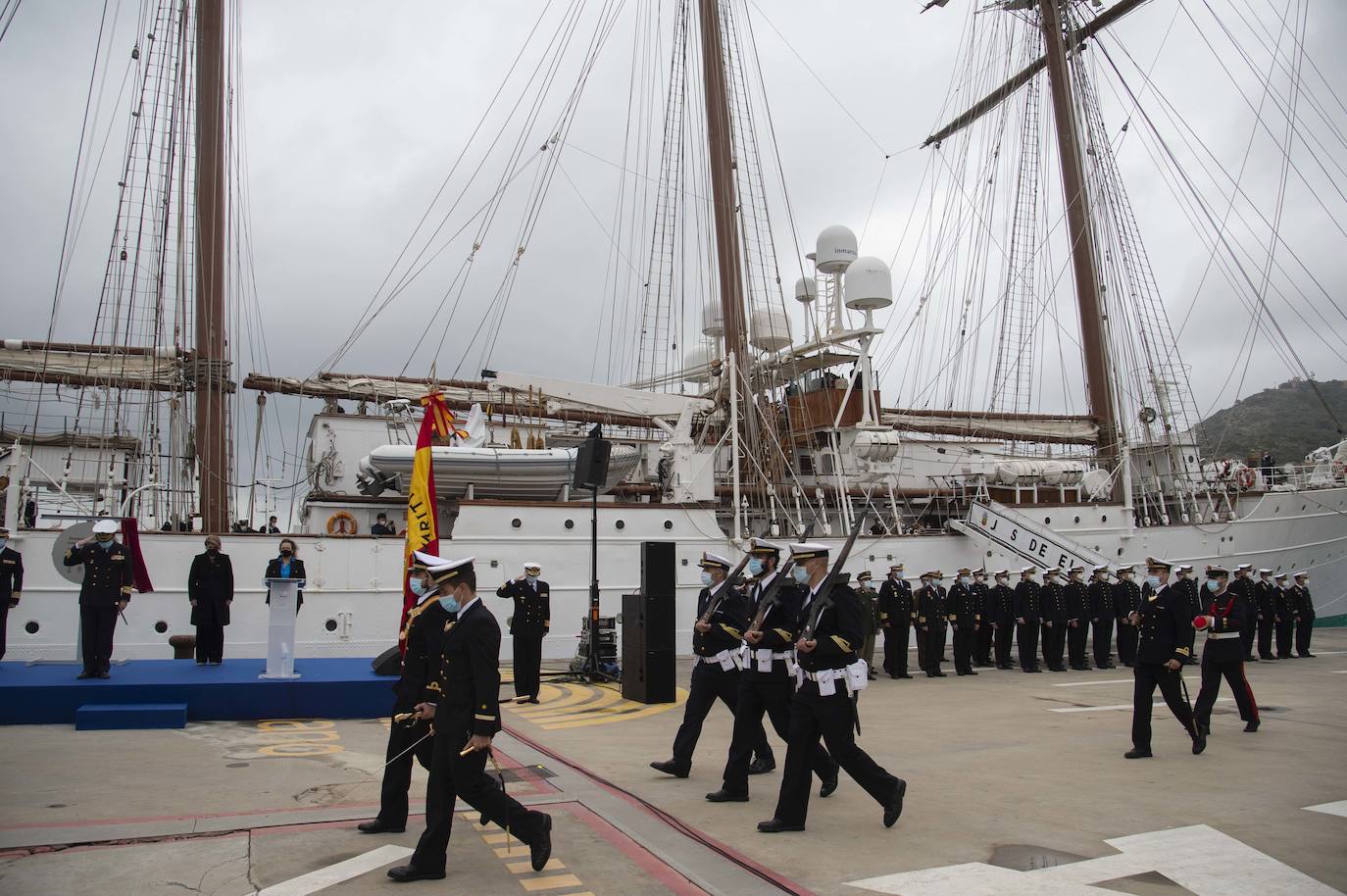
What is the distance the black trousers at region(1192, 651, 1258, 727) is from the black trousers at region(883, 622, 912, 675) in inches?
244

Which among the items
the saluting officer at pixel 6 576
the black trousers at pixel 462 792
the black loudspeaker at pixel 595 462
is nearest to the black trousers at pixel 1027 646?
the black loudspeaker at pixel 595 462

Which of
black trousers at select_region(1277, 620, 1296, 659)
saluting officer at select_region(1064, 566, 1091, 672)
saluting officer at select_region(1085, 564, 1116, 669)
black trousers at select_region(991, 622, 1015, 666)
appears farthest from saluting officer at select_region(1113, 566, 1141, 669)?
black trousers at select_region(1277, 620, 1296, 659)

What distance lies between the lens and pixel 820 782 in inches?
253

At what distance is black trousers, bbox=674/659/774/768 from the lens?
6301mm

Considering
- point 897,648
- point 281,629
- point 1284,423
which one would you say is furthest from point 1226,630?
point 1284,423

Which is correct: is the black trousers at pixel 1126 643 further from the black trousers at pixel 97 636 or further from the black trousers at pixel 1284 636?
the black trousers at pixel 97 636

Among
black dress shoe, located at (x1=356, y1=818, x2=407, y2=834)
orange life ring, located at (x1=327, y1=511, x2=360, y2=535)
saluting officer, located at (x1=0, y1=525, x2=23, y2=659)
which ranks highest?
orange life ring, located at (x1=327, y1=511, x2=360, y2=535)

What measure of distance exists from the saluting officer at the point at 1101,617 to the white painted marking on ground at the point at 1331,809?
1035 centimetres

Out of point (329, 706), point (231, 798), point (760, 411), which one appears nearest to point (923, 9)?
point (760, 411)

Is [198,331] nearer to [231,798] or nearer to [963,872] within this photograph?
[231,798]

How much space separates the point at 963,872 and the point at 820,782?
228 centimetres

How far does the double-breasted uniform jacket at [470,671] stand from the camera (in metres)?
4.27

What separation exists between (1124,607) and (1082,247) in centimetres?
1323

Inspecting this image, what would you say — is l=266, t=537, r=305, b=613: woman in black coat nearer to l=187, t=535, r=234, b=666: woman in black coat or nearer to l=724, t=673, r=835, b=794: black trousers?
l=187, t=535, r=234, b=666: woman in black coat
